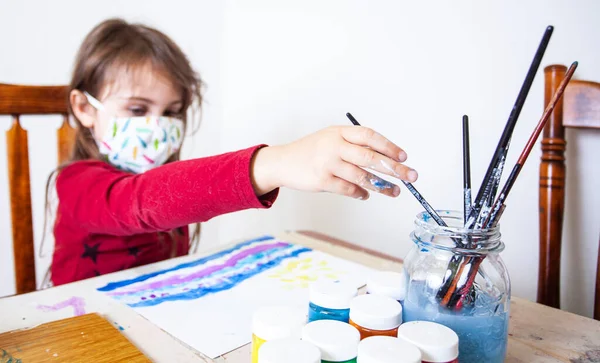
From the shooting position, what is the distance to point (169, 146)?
2.96 feet

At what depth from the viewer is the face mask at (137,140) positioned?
862 mm

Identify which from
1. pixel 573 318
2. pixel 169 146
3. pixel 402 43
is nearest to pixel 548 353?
pixel 573 318

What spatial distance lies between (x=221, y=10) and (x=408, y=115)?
0.76 m

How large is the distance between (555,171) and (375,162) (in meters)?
0.38

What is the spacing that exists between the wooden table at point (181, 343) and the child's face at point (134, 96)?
1.14 ft

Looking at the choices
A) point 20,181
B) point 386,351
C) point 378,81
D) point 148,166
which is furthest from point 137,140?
point 386,351

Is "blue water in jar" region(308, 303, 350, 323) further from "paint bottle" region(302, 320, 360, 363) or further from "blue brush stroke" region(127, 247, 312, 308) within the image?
"blue brush stroke" region(127, 247, 312, 308)

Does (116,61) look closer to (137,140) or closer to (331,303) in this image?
(137,140)

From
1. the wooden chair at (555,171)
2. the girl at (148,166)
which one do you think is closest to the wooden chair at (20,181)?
the girl at (148,166)

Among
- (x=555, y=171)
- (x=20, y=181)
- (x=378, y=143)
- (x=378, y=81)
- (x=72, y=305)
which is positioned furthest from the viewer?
(x=378, y=81)

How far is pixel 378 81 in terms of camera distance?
933 millimetres

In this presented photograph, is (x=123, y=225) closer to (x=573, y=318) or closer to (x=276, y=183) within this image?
(x=276, y=183)

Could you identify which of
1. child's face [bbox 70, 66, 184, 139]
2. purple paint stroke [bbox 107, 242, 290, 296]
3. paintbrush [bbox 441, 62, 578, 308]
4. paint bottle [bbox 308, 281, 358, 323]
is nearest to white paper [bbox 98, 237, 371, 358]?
purple paint stroke [bbox 107, 242, 290, 296]

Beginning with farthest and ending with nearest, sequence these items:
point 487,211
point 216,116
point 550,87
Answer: point 216,116 → point 550,87 → point 487,211
